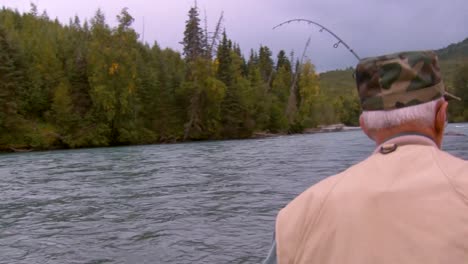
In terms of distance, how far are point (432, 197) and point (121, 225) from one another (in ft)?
29.3

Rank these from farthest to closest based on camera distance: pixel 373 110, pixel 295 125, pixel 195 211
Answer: pixel 295 125
pixel 195 211
pixel 373 110

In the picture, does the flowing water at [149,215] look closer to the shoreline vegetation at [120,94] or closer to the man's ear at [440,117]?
the man's ear at [440,117]

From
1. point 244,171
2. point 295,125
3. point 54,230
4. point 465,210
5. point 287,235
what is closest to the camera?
point 465,210

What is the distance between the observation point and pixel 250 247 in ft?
26.2

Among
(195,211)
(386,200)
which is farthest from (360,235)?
(195,211)

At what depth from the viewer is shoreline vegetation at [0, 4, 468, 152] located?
5781 cm

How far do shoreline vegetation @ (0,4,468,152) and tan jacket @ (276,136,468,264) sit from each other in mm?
52713

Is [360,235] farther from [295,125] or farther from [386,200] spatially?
[295,125]

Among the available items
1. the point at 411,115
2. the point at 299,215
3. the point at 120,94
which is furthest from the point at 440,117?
the point at 120,94

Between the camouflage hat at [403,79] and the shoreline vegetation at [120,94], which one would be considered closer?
the camouflage hat at [403,79]

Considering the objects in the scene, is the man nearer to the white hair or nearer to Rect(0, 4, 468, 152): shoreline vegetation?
the white hair

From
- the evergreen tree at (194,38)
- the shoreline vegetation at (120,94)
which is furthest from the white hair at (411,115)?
the evergreen tree at (194,38)

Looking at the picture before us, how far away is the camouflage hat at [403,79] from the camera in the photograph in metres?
1.71

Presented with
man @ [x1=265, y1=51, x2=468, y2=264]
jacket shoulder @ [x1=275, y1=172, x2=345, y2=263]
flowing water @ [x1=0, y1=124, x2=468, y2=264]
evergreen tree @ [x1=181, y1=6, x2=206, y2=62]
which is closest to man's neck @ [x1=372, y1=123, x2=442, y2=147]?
man @ [x1=265, y1=51, x2=468, y2=264]
